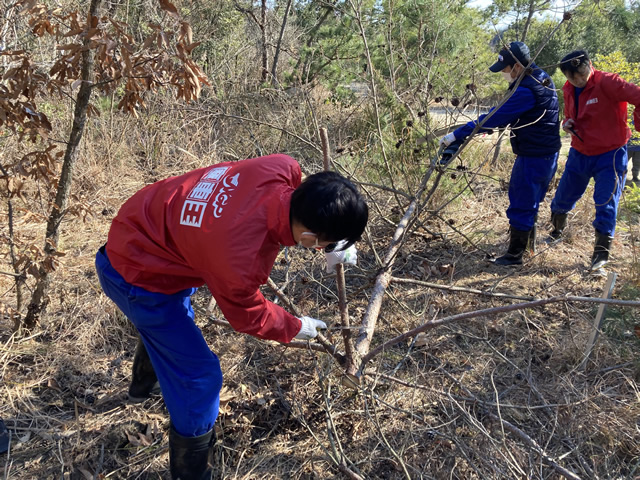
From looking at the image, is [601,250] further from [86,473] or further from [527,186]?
[86,473]

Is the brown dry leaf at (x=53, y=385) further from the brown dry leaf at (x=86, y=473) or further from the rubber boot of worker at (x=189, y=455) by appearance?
the rubber boot of worker at (x=189, y=455)

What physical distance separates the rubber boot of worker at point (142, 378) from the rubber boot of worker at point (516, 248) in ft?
9.47

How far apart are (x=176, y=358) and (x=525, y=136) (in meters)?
3.22

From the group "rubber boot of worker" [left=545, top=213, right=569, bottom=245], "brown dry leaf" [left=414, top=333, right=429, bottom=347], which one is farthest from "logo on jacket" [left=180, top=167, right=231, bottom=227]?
"rubber boot of worker" [left=545, top=213, right=569, bottom=245]

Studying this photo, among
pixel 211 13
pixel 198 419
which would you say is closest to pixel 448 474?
pixel 198 419

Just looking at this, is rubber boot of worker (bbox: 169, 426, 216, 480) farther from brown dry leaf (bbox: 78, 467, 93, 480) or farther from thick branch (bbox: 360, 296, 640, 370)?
thick branch (bbox: 360, 296, 640, 370)

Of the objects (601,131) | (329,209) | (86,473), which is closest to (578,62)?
(601,131)

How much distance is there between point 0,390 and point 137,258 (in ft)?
4.50

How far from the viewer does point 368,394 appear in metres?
2.22

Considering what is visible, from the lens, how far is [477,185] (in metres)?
5.69

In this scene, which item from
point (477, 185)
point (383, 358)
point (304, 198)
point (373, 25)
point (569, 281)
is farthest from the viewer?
point (373, 25)

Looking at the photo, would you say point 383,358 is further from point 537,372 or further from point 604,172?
point 604,172

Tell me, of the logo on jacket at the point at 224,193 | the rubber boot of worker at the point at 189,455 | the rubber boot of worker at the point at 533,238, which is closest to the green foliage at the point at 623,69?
the rubber boot of worker at the point at 533,238

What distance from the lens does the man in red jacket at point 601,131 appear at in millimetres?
3580
